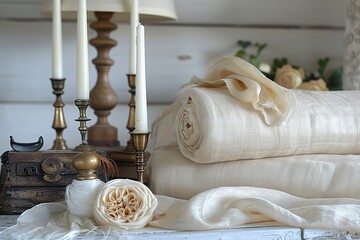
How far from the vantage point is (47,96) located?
1227 mm

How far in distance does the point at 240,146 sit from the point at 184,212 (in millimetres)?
105

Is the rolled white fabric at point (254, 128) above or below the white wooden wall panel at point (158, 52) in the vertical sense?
below

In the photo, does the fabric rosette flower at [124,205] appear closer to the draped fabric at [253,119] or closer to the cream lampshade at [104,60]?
the draped fabric at [253,119]

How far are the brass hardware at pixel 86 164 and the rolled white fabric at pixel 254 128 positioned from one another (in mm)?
117

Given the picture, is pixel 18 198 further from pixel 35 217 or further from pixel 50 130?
pixel 50 130

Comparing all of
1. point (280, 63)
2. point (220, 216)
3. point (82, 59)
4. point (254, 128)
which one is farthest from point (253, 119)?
point (280, 63)

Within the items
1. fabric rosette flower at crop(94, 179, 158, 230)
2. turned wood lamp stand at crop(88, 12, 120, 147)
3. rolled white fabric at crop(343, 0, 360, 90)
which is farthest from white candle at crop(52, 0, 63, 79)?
rolled white fabric at crop(343, 0, 360, 90)

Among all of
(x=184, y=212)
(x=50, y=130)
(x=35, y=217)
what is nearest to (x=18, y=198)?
(x=35, y=217)

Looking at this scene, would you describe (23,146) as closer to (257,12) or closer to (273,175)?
(273,175)

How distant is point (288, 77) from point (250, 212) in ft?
1.77

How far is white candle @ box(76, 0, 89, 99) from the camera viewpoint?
2.64 feet

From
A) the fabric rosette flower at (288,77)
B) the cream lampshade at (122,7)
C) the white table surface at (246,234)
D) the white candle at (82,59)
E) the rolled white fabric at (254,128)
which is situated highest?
the cream lampshade at (122,7)

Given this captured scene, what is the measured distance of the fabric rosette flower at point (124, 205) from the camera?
0.65 meters

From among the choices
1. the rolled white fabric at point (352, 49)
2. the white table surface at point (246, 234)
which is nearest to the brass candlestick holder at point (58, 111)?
the white table surface at point (246, 234)
